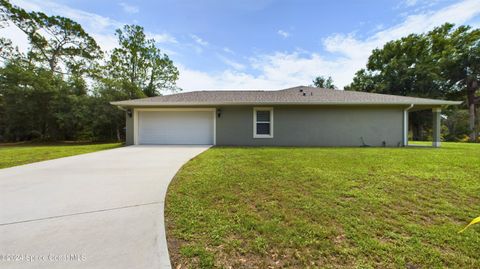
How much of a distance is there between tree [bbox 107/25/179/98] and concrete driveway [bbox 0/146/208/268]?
18.6 m

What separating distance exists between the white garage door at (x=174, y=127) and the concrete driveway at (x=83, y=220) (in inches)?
244

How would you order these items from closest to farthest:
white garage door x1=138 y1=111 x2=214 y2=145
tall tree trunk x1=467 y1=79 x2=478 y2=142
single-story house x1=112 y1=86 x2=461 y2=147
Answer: single-story house x1=112 y1=86 x2=461 y2=147 < white garage door x1=138 y1=111 x2=214 y2=145 < tall tree trunk x1=467 y1=79 x2=478 y2=142

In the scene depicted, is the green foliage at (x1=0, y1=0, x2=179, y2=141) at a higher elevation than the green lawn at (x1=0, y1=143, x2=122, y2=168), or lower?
higher

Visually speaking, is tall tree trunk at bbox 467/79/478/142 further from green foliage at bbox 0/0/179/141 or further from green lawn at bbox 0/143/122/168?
green foliage at bbox 0/0/179/141

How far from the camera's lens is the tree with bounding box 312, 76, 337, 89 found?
30531 mm

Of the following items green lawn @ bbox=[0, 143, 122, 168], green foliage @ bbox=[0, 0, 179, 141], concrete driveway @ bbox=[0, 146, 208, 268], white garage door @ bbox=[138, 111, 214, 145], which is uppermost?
green foliage @ bbox=[0, 0, 179, 141]

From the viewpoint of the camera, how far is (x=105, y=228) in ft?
7.25

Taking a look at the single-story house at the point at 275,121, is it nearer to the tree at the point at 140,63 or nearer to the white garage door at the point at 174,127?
the white garage door at the point at 174,127

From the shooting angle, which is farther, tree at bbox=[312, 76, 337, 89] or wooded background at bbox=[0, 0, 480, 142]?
tree at bbox=[312, 76, 337, 89]

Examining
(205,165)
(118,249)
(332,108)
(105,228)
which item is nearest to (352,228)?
(118,249)

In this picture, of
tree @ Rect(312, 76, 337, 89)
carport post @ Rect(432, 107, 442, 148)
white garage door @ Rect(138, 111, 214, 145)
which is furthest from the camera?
tree @ Rect(312, 76, 337, 89)

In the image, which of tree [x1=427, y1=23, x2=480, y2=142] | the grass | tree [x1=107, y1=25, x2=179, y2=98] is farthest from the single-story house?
tree [x1=427, y1=23, x2=480, y2=142]

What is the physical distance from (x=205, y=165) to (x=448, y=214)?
449 centimetres

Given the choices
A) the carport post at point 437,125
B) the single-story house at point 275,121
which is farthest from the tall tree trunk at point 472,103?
the carport post at point 437,125
